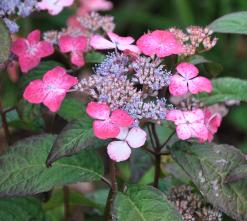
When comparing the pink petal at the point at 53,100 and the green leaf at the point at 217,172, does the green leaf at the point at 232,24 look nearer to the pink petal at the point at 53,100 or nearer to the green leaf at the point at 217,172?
the green leaf at the point at 217,172

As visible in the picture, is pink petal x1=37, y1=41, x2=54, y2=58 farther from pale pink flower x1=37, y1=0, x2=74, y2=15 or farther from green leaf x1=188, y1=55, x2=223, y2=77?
green leaf x1=188, y1=55, x2=223, y2=77

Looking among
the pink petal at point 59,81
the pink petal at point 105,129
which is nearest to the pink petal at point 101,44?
the pink petal at point 59,81

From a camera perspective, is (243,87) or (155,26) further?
(155,26)

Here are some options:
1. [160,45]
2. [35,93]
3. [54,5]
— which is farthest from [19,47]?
[160,45]

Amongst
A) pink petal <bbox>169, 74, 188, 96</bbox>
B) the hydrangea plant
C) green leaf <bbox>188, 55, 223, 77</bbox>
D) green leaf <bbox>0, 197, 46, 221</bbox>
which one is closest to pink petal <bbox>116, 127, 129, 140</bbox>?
the hydrangea plant

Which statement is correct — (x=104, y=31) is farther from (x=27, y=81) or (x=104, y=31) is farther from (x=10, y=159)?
(x=10, y=159)

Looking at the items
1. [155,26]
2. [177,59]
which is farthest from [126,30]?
[177,59]
